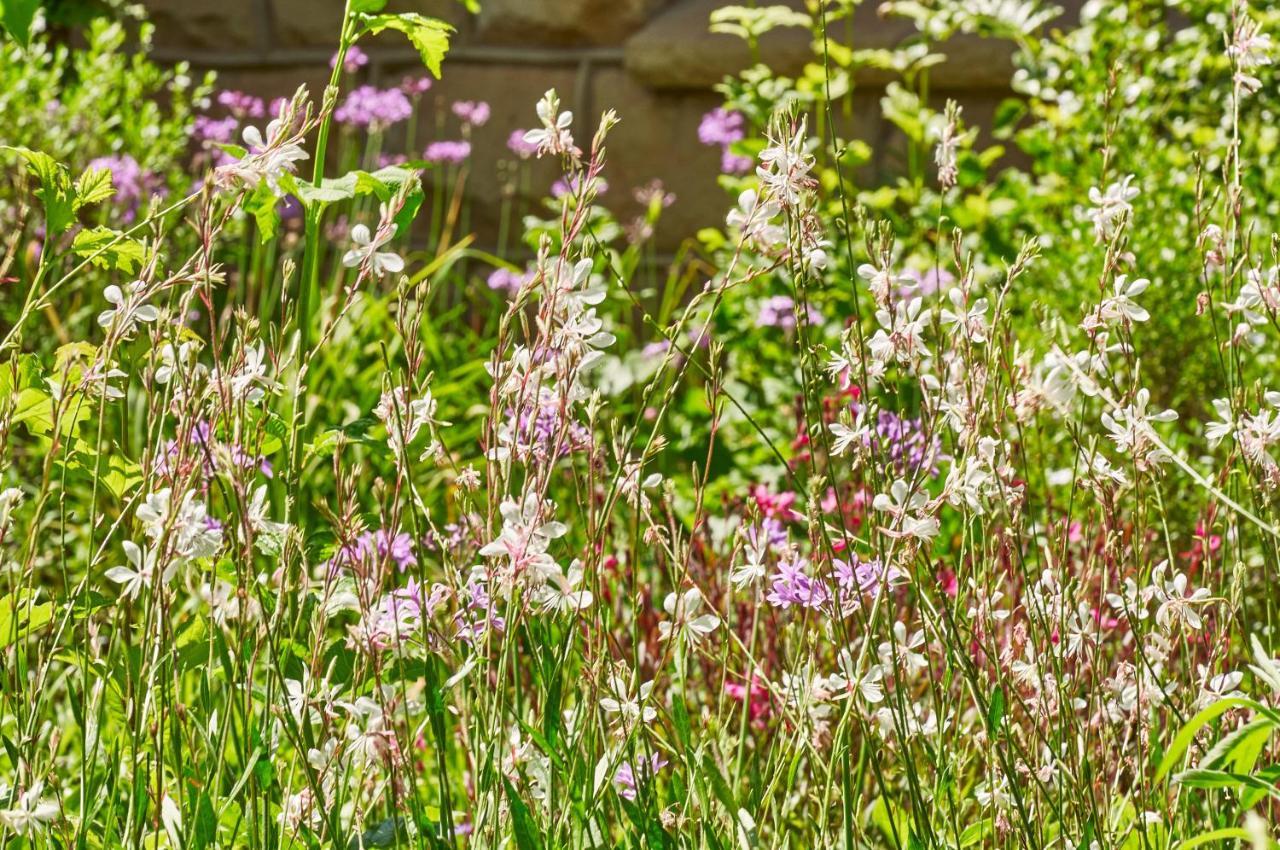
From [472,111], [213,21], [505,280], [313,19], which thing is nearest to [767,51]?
[472,111]

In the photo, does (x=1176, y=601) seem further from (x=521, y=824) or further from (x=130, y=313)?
(x=130, y=313)

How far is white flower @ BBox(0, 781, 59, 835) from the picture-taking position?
3.87 feet

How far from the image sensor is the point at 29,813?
47.1 inches

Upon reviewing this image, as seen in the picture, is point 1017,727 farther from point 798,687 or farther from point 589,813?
point 589,813

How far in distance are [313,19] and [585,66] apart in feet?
3.59

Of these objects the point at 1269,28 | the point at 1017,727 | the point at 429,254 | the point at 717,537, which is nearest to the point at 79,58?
the point at 429,254

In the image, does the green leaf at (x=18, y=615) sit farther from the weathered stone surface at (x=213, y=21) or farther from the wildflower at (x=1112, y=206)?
the weathered stone surface at (x=213, y=21)

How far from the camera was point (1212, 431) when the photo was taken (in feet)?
4.73

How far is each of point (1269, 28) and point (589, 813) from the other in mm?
2904

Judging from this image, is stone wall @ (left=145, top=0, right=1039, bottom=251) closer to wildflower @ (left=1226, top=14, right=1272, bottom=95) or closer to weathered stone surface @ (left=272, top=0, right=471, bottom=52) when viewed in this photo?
weathered stone surface @ (left=272, top=0, right=471, bottom=52)

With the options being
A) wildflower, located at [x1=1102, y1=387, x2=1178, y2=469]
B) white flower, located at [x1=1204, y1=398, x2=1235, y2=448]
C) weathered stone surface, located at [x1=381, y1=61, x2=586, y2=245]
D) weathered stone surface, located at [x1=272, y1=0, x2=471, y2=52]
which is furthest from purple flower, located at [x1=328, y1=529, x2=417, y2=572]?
weathered stone surface, located at [x1=272, y1=0, x2=471, y2=52]

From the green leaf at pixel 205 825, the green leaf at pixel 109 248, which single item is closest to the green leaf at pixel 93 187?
the green leaf at pixel 109 248

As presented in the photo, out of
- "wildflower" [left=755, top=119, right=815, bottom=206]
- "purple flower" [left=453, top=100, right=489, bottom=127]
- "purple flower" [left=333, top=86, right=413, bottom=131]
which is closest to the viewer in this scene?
"wildflower" [left=755, top=119, right=815, bottom=206]

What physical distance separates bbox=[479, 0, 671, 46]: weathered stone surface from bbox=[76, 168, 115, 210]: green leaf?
3795mm
